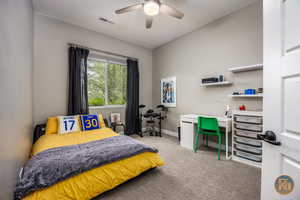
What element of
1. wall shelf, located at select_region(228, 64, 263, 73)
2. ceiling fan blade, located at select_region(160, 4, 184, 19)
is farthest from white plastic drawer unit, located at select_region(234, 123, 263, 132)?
ceiling fan blade, located at select_region(160, 4, 184, 19)

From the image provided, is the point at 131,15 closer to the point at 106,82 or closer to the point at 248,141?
the point at 106,82

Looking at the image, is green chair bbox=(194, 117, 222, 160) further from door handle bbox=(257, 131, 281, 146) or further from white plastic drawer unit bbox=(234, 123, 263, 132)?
door handle bbox=(257, 131, 281, 146)

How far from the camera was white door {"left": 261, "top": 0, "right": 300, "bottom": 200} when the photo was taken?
0.69 metres

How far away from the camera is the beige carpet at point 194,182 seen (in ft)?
4.69

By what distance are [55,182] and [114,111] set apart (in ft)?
8.41

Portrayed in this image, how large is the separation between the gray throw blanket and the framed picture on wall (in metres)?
2.27

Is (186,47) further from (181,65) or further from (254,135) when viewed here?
(254,135)

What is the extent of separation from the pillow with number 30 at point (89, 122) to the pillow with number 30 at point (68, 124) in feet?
0.39

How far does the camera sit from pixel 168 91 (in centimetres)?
399

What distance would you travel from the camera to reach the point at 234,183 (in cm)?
164

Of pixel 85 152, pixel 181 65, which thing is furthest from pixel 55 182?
pixel 181 65

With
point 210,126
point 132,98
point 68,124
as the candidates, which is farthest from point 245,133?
point 68,124

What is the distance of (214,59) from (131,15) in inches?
85.0

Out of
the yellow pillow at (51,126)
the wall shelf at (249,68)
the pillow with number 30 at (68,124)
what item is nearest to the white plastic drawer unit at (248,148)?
the wall shelf at (249,68)
